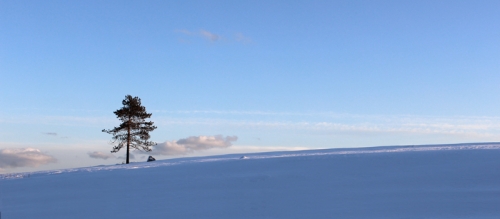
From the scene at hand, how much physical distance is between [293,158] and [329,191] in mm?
11205

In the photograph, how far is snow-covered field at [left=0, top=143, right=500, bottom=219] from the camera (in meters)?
12.9

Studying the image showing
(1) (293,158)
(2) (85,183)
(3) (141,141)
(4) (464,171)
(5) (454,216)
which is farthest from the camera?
(3) (141,141)

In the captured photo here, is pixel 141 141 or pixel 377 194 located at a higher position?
pixel 141 141

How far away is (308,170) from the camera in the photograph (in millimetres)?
21297

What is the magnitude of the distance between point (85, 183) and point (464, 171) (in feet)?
54.5

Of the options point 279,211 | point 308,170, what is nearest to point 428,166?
point 308,170

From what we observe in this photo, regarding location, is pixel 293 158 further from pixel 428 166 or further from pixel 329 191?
pixel 329 191

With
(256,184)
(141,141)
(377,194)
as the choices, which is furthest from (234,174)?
(141,141)

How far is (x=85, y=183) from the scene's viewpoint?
20.5 m

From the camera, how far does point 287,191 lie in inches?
633

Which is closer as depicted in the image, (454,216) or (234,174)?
(454,216)

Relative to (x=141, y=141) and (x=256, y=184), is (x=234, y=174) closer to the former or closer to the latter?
(x=256, y=184)

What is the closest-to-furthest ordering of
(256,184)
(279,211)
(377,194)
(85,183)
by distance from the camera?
1. (279,211)
2. (377,194)
3. (256,184)
4. (85,183)

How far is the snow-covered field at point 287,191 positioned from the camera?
506 inches
